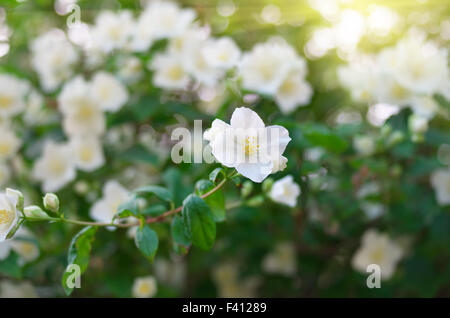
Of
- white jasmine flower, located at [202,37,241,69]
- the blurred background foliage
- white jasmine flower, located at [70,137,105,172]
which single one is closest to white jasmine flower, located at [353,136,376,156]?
the blurred background foliage

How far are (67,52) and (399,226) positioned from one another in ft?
4.09

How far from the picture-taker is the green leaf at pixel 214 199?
0.79 meters

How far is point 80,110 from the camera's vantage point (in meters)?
1.39

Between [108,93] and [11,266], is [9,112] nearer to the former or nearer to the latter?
[108,93]

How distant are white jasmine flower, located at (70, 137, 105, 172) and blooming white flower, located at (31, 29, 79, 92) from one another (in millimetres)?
268

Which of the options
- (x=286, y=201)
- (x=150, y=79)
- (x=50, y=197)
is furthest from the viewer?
(x=150, y=79)

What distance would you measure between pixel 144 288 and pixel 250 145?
67cm

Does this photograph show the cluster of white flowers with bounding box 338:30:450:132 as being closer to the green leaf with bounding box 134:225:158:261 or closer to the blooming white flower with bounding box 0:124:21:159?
the green leaf with bounding box 134:225:158:261

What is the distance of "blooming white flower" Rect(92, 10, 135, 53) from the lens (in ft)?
4.88

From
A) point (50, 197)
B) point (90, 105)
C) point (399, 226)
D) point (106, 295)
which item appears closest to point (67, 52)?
point (90, 105)

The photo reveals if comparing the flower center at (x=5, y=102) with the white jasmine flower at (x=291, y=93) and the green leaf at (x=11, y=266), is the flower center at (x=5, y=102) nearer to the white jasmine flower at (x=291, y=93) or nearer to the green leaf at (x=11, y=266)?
the green leaf at (x=11, y=266)

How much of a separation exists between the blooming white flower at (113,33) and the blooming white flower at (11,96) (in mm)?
303

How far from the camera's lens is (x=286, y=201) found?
3.13 ft
